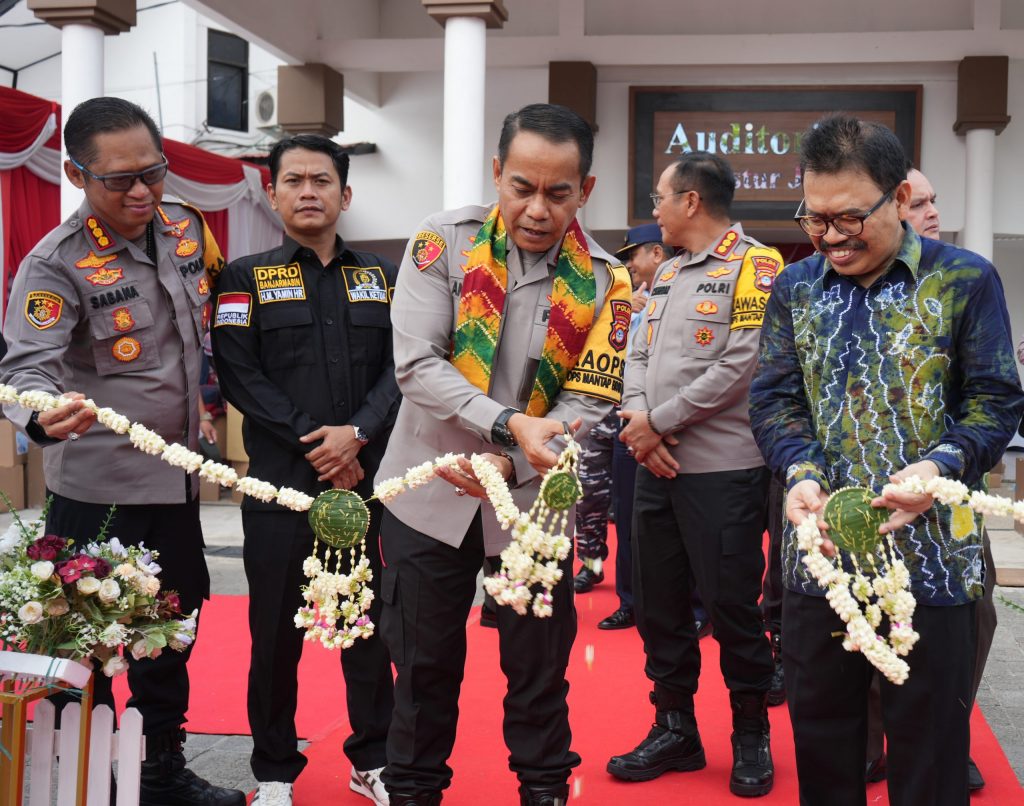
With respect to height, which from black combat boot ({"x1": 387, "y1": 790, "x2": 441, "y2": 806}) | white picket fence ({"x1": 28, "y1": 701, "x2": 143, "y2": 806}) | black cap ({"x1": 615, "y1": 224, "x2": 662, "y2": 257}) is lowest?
black combat boot ({"x1": 387, "y1": 790, "x2": 441, "y2": 806})

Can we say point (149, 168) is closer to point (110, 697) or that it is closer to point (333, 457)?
point (333, 457)

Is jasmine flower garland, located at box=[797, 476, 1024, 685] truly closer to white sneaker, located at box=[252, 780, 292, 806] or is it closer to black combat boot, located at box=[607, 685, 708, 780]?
black combat boot, located at box=[607, 685, 708, 780]

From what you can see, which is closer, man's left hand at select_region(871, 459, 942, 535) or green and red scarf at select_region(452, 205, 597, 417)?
man's left hand at select_region(871, 459, 942, 535)

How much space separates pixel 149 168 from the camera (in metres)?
2.78

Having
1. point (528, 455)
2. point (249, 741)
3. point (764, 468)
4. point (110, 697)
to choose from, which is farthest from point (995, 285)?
point (249, 741)

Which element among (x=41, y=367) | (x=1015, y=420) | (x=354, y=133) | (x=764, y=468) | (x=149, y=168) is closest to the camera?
(x=1015, y=420)

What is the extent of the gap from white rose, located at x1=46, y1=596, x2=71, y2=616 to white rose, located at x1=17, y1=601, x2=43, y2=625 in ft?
0.17

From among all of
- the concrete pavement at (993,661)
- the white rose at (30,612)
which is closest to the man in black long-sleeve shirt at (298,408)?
the concrete pavement at (993,661)

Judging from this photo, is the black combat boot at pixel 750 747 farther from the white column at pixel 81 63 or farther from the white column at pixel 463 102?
the white column at pixel 81 63

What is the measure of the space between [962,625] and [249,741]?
7.82ft

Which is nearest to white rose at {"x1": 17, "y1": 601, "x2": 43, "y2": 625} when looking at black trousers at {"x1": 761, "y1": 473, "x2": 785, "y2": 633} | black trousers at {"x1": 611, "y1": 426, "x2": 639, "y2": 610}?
black trousers at {"x1": 761, "y1": 473, "x2": 785, "y2": 633}

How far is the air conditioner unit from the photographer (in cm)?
1302

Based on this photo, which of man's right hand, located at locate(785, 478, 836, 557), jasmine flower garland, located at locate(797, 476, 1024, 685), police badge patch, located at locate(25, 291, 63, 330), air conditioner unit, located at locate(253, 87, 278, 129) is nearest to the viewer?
jasmine flower garland, located at locate(797, 476, 1024, 685)

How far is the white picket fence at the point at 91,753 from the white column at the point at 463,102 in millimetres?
4813
